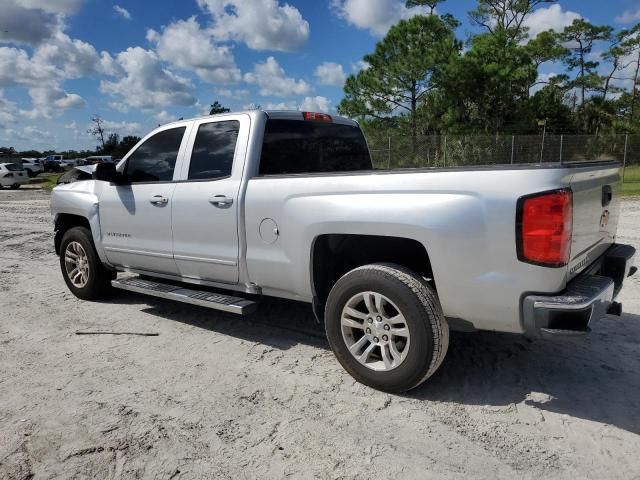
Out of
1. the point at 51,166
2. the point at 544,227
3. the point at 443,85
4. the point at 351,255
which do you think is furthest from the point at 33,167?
the point at 544,227

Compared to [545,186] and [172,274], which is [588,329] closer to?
[545,186]

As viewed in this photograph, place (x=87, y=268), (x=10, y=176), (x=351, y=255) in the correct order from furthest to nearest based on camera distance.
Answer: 1. (x=10, y=176)
2. (x=87, y=268)
3. (x=351, y=255)

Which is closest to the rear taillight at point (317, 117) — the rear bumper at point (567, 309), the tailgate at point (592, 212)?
the tailgate at point (592, 212)

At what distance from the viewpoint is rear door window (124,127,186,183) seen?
4.82 meters

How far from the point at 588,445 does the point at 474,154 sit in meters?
20.4

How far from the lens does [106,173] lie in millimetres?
5055

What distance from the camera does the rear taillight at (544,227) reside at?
9.01ft

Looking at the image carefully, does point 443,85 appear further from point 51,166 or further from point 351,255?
point 51,166

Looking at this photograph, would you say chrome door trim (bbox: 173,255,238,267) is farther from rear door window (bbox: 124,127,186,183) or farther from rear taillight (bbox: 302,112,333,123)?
rear taillight (bbox: 302,112,333,123)

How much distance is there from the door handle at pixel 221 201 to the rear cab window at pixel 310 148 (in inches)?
13.9

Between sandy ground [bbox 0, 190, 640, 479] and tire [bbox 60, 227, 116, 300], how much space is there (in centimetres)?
84

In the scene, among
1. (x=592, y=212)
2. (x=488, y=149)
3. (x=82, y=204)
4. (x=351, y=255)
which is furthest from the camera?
(x=488, y=149)

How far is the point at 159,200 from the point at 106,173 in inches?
29.9

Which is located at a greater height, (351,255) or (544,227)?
(544,227)
